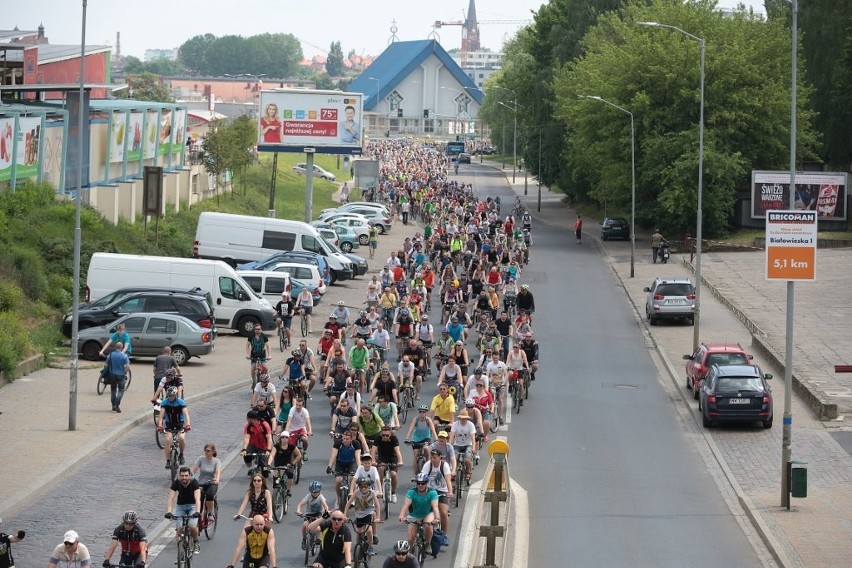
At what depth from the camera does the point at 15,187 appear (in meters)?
46.4

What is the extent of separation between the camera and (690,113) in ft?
222

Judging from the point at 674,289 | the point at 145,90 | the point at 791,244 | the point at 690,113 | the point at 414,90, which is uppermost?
the point at 414,90

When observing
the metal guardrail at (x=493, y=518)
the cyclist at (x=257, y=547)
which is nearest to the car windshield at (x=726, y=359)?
the metal guardrail at (x=493, y=518)

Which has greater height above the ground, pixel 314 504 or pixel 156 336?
pixel 156 336

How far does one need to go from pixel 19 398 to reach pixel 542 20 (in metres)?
73.4

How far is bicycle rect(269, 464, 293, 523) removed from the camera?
21.2 metres

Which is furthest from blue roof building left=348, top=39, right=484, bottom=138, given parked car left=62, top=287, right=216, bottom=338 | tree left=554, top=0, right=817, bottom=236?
parked car left=62, top=287, right=216, bottom=338

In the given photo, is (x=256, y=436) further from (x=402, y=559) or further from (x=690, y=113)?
(x=690, y=113)

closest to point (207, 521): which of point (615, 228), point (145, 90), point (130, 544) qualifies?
point (130, 544)

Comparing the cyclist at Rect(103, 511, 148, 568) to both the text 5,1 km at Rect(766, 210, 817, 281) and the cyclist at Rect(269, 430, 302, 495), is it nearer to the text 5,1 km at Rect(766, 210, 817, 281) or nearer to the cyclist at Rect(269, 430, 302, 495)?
the cyclist at Rect(269, 430, 302, 495)

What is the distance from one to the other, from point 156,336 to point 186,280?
5628mm

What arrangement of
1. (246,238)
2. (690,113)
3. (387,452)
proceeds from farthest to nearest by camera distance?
(690,113), (246,238), (387,452)

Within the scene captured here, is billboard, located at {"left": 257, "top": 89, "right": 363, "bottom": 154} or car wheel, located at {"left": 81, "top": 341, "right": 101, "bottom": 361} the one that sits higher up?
billboard, located at {"left": 257, "top": 89, "right": 363, "bottom": 154}

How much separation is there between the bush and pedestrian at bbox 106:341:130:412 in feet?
13.2
